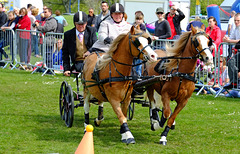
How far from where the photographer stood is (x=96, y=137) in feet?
26.9

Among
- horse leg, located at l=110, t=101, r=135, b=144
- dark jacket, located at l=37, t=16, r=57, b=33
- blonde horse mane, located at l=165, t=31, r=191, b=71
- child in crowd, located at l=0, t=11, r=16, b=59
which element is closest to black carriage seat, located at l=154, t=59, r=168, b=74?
blonde horse mane, located at l=165, t=31, r=191, b=71

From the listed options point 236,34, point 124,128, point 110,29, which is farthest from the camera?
point 236,34

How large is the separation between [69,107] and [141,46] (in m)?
2.37

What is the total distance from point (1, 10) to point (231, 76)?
1144 centimetres

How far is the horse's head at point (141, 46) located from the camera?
22.9 feet

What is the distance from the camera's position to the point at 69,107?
29.0 ft

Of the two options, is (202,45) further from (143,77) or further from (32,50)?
(32,50)

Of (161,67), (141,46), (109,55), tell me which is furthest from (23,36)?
(141,46)

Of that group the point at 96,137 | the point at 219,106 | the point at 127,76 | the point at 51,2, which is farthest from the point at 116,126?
the point at 51,2

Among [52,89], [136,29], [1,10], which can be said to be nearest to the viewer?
[136,29]

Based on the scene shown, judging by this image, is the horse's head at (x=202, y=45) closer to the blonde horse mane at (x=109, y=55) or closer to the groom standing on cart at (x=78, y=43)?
the blonde horse mane at (x=109, y=55)

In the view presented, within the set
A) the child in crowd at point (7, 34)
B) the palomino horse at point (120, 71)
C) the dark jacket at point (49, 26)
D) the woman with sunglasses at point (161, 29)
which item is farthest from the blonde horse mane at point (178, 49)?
the child in crowd at point (7, 34)

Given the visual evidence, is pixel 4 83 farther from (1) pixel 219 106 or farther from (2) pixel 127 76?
(2) pixel 127 76

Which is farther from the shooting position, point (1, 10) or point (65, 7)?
point (65, 7)
